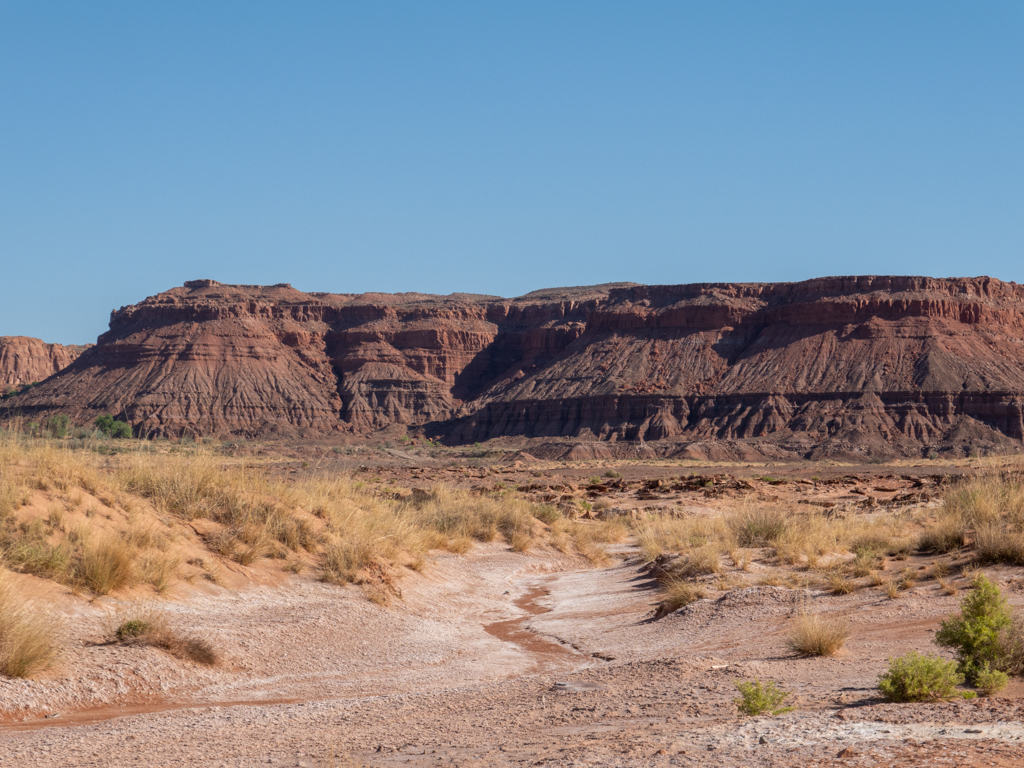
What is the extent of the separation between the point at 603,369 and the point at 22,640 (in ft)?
347

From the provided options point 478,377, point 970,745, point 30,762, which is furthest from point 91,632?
point 478,377

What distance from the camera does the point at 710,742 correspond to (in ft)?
18.9

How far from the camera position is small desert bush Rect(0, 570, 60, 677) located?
7.84 m

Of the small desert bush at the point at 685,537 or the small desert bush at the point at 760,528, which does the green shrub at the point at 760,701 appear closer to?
the small desert bush at the point at 685,537

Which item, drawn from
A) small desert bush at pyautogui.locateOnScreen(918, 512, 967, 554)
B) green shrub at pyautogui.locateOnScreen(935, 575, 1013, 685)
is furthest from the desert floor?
small desert bush at pyautogui.locateOnScreen(918, 512, 967, 554)

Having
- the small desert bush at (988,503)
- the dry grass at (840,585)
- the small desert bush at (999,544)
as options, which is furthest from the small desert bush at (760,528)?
the small desert bush at (999,544)

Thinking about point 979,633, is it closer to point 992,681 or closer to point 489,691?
point 992,681

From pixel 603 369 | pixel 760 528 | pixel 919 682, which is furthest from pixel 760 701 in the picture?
pixel 603 369

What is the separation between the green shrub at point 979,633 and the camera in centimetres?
739

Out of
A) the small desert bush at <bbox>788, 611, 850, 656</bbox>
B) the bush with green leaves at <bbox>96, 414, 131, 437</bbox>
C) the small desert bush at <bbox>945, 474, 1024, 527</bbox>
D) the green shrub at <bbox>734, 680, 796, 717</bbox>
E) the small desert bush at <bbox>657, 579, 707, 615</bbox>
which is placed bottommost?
the bush with green leaves at <bbox>96, 414, 131, 437</bbox>

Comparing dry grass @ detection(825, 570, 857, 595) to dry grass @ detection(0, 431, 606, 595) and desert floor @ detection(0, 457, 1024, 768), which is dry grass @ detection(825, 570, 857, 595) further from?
dry grass @ detection(0, 431, 606, 595)

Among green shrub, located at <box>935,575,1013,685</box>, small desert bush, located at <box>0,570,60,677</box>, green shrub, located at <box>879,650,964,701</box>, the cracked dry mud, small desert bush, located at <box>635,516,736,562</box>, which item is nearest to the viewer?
the cracked dry mud

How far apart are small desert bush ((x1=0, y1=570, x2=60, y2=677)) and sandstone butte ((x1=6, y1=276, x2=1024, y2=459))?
2970 inches

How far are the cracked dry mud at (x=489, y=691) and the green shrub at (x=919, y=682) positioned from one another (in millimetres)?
155
